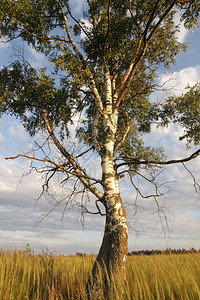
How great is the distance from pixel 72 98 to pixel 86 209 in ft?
17.8

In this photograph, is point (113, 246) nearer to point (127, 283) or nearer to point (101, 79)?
point (127, 283)

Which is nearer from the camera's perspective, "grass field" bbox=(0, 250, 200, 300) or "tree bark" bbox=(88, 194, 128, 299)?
"grass field" bbox=(0, 250, 200, 300)

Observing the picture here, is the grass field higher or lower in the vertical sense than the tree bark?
lower

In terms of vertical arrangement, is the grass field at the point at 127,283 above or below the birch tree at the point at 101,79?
below

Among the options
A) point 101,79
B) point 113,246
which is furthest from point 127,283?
point 101,79

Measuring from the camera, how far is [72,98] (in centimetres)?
1093

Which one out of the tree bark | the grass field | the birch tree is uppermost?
the birch tree

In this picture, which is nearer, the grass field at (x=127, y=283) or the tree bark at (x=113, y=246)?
the grass field at (x=127, y=283)

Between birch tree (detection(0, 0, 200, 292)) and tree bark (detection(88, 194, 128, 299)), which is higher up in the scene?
birch tree (detection(0, 0, 200, 292))

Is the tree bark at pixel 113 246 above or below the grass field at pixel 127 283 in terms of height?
above

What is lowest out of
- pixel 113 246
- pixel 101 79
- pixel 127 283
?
pixel 127 283

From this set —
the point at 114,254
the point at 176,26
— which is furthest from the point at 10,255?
the point at 176,26

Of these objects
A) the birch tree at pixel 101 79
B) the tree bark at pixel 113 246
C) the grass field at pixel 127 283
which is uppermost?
the birch tree at pixel 101 79

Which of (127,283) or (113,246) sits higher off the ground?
(113,246)
